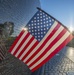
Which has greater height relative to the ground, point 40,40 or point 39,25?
point 39,25

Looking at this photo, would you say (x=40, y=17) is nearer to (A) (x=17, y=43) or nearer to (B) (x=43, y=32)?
(B) (x=43, y=32)

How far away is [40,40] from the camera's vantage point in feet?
15.4

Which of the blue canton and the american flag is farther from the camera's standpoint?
the blue canton

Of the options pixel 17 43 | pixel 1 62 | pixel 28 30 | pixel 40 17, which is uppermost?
pixel 40 17

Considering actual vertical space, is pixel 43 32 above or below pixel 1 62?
above

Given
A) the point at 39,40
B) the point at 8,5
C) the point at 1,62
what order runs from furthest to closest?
the point at 8,5 → the point at 1,62 → the point at 39,40

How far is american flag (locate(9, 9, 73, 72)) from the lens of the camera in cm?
443

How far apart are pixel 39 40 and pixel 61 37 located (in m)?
0.61

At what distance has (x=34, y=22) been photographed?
4.67m

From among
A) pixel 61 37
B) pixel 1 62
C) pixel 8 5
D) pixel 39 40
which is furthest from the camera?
pixel 8 5

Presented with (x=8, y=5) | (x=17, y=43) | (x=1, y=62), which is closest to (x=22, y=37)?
(x=17, y=43)

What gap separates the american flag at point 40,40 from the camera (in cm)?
443

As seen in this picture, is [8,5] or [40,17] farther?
[8,5]

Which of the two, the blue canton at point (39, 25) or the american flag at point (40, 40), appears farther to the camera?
the blue canton at point (39, 25)
